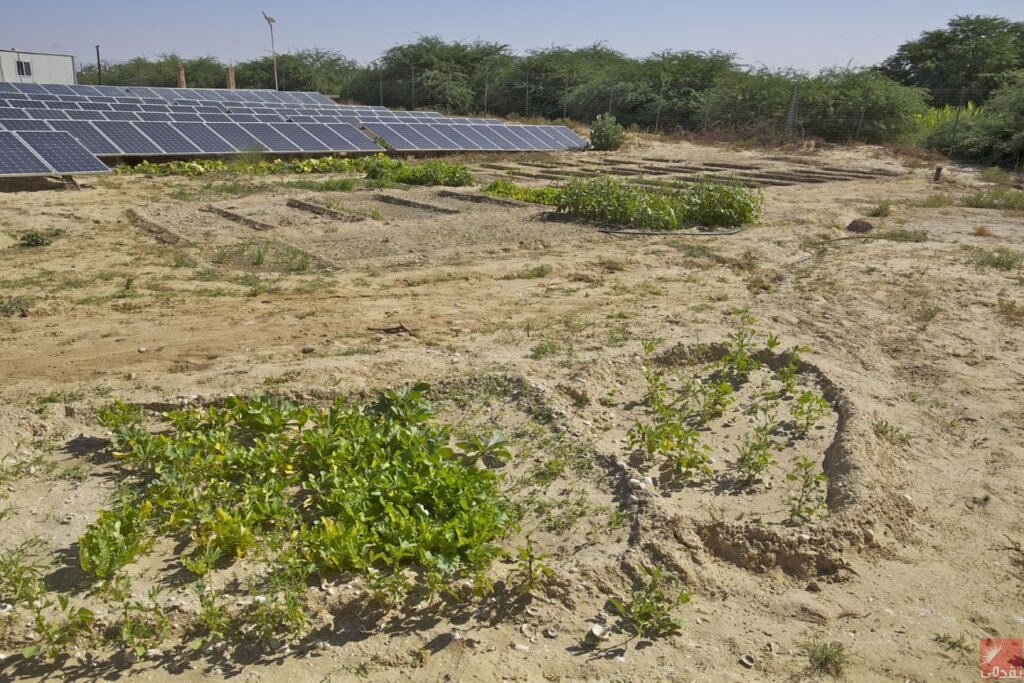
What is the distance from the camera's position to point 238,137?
56.6 feet

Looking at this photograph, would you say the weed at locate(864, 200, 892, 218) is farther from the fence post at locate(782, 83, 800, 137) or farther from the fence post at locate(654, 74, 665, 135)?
the fence post at locate(654, 74, 665, 135)

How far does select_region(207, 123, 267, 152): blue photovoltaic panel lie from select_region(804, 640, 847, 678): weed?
638 inches

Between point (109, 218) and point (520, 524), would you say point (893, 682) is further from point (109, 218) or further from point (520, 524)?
point (109, 218)

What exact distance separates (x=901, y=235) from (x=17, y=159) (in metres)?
13.6

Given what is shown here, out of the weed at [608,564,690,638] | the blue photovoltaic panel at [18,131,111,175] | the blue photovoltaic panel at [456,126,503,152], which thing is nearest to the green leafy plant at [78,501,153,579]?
the weed at [608,564,690,638]

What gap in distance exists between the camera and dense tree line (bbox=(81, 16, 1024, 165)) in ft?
82.2

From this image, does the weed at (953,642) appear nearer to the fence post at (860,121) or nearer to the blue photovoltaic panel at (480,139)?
the blue photovoltaic panel at (480,139)

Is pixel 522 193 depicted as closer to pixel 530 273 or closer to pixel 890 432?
pixel 530 273

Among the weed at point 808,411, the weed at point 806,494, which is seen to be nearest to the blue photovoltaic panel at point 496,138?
the weed at point 808,411

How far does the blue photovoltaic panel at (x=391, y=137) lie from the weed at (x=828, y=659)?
57.6 feet

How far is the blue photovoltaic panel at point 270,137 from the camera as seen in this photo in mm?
17109

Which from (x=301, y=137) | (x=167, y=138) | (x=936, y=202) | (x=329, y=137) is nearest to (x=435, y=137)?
(x=329, y=137)

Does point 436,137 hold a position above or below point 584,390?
above

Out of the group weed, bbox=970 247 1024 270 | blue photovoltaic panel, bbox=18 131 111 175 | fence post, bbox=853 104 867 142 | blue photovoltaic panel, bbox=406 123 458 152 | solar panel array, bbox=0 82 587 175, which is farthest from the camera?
fence post, bbox=853 104 867 142
